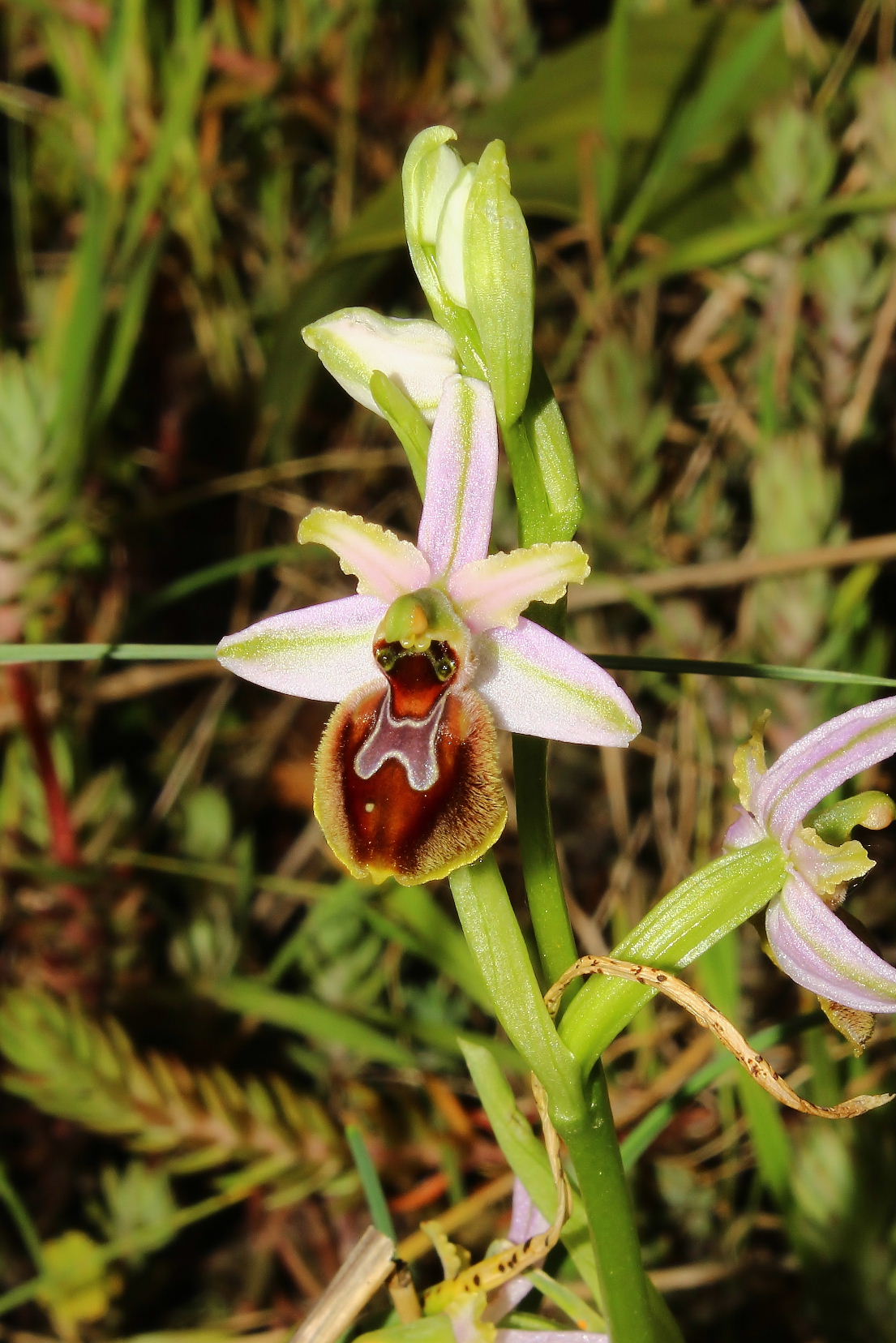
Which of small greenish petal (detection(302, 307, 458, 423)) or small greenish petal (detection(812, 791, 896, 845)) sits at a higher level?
small greenish petal (detection(302, 307, 458, 423))

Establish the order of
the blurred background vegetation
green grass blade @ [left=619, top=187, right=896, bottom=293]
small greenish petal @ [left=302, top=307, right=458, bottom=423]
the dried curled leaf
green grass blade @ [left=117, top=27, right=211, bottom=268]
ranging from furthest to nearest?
green grass blade @ [left=117, top=27, right=211, bottom=268], green grass blade @ [left=619, top=187, right=896, bottom=293], the blurred background vegetation, small greenish petal @ [left=302, top=307, right=458, bottom=423], the dried curled leaf

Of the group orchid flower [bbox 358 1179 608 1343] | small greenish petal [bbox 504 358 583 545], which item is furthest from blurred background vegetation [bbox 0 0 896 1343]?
small greenish petal [bbox 504 358 583 545]

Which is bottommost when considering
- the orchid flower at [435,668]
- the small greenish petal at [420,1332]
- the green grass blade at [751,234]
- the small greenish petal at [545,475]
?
the small greenish petal at [420,1332]

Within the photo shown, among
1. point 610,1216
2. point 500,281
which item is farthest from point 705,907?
point 500,281

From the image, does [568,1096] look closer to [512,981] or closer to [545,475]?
[512,981]

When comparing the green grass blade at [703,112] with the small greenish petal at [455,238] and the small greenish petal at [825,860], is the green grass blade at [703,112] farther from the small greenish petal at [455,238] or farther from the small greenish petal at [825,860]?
the small greenish petal at [825,860]

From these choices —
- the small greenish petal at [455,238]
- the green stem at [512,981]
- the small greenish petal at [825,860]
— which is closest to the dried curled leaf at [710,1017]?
the green stem at [512,981]

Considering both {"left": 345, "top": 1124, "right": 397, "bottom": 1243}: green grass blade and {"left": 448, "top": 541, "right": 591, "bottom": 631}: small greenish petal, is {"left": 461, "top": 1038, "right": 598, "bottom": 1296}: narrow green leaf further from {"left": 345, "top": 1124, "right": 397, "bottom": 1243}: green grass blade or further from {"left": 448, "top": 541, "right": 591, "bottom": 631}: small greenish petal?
{"left": 448, "top": 541, "right": 591, "bottom": 631}: small greenish petal

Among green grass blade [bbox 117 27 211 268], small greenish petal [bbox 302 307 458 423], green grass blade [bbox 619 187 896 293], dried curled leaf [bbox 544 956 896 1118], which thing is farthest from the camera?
green grass blade [bbox 117 27 211 268]
